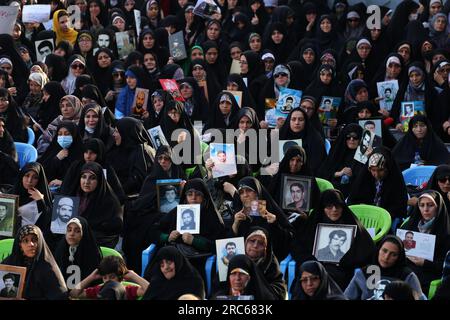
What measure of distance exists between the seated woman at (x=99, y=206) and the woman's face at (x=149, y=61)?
3982 mm

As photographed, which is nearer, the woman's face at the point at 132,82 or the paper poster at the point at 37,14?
the woman's face at the point at 132,82

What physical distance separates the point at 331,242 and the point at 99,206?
2.15 metres

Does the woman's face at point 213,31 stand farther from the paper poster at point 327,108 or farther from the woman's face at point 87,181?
the woman's face at point 87,181

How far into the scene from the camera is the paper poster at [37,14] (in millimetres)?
15594

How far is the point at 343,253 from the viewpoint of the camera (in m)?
9.63

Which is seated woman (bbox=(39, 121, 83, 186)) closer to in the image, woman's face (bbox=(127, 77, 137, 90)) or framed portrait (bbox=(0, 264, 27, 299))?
woman's face (bbox=(127, 77, 137, 90))

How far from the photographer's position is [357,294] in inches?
354

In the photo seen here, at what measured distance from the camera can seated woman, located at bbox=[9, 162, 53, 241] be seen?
10500 millimetres

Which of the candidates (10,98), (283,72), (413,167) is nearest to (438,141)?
(413,167)

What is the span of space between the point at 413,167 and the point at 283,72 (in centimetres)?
270

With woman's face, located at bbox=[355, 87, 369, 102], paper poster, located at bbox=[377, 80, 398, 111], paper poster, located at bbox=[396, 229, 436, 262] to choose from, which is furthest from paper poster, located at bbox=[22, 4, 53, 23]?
paper poster, located at bbox=[396, 229, 436, 262]

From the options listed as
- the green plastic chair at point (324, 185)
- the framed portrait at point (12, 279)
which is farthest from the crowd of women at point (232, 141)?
the framed portrait at point (12, 279)

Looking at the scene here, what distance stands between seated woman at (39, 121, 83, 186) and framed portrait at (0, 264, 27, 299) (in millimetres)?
2712

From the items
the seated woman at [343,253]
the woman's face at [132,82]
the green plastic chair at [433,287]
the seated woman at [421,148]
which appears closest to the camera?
the green plastic chair at [433,287]
